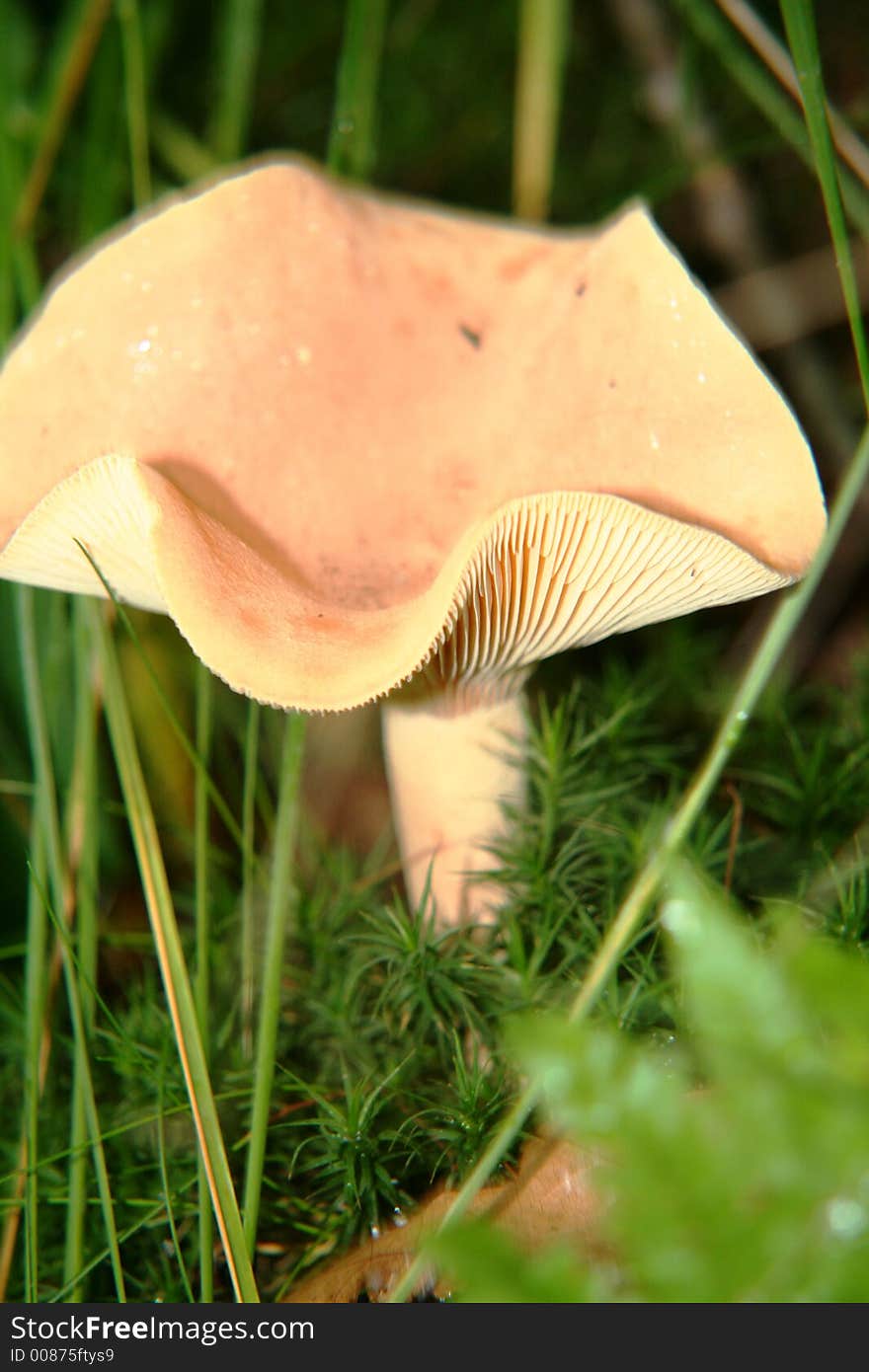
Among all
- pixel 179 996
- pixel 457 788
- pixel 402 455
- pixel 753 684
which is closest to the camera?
pixel 753 684

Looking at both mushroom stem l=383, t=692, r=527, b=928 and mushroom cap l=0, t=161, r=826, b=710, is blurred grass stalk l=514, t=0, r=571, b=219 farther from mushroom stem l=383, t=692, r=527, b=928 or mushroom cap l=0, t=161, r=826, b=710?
mushroom stem l=383, t=692, r=527, b=928

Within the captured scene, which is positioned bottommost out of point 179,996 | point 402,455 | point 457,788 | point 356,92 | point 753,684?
point 179,996

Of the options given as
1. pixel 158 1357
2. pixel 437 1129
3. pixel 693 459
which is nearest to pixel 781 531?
pixel 693 459

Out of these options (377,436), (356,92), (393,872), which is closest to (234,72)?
(356,92)

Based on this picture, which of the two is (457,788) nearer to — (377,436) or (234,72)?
(377,436)

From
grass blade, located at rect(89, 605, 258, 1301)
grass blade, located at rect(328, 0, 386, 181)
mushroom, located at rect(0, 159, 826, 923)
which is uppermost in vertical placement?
grass blade, located at rect(328, 0, 386, 181)

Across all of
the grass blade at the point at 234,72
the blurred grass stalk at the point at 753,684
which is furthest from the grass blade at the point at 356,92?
the blurred grass stalk at the point at 753,684

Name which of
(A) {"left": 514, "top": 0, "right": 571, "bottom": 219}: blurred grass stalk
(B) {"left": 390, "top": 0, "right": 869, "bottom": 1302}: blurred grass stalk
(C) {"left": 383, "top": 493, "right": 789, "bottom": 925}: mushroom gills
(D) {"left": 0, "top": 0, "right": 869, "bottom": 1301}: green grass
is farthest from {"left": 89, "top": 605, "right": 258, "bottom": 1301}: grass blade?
(A) {"left": 514, "top": 0, "right": 571, "bottom": 219}: blurred grass stalk

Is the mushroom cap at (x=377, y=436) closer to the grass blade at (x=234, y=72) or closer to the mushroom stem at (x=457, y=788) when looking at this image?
the mushroom stem at (x=457, y=788)
